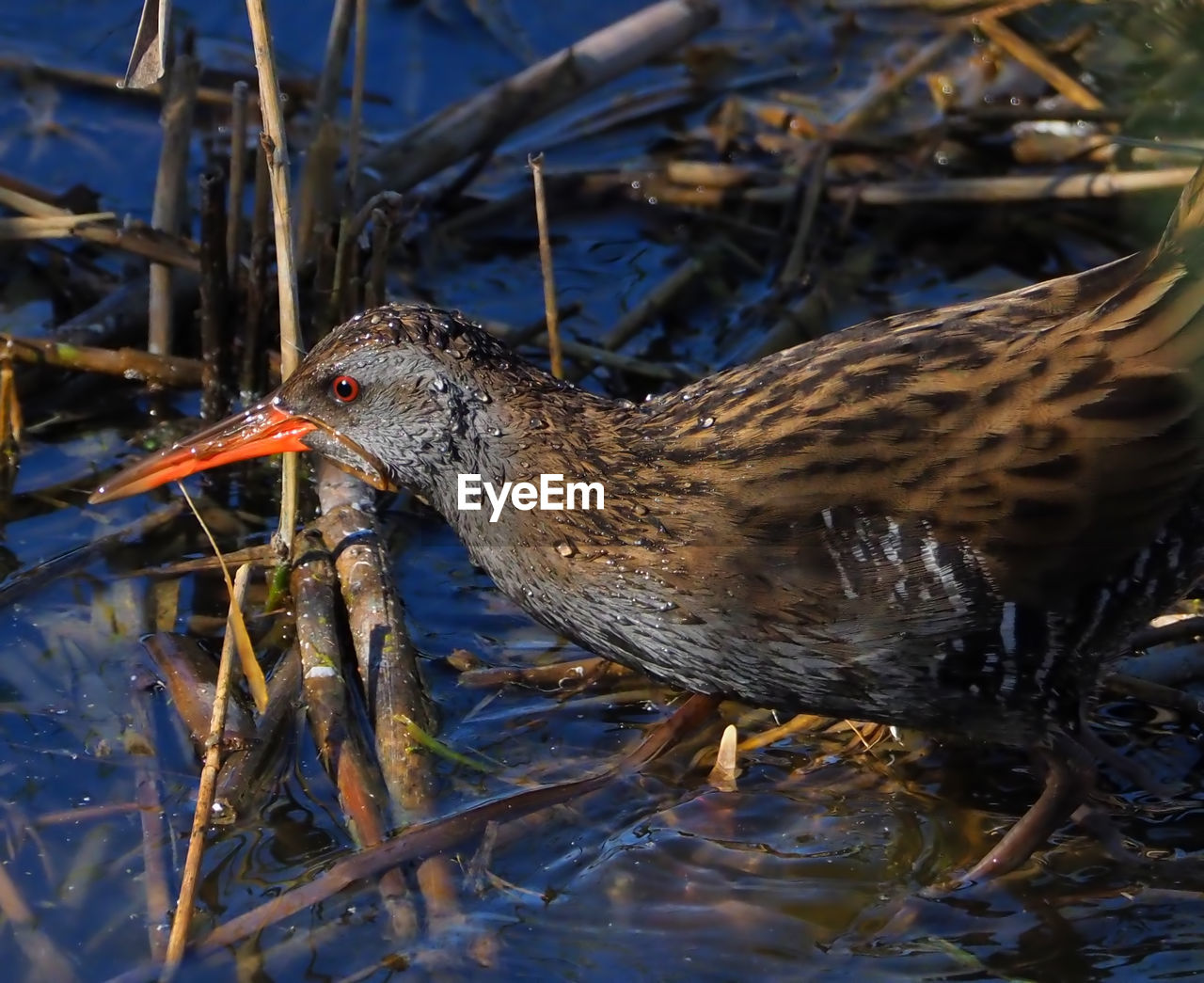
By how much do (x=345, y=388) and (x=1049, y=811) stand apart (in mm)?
1533

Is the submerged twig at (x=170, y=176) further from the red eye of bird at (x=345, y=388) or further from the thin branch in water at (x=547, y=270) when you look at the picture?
the red eye of bird at (x=345, y=388)

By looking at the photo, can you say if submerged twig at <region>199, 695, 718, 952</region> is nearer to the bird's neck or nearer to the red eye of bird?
the bird's neck

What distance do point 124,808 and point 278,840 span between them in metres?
0.30

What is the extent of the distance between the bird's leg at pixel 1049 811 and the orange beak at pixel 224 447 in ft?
4.97

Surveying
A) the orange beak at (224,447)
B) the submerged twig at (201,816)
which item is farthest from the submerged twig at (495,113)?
the submerged twig at (201,816)

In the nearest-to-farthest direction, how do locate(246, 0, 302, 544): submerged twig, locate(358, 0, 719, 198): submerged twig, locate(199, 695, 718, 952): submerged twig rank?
locate(199, 695, 718, 952): submerged twig → locate(246, 0, 302, 544): submerged twig → locate(358, 0, 719, 198): submerged twig

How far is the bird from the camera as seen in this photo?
118 inches

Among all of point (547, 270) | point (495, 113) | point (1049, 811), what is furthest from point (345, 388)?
point (495, 113)

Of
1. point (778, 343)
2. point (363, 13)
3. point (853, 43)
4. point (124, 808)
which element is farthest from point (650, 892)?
point (853, 43)

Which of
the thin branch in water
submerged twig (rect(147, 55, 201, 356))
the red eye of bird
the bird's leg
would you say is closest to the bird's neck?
the red eye of bird

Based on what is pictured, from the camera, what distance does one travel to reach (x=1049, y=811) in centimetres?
327

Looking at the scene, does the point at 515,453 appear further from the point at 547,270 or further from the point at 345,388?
the point at 547,270

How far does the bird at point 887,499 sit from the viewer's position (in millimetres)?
2990

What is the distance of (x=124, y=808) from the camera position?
328 cm
